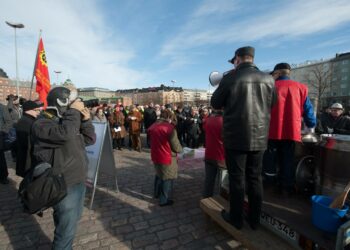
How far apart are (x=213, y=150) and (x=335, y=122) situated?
13.7ft

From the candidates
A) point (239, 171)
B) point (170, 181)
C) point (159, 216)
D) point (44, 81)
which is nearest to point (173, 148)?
point (170, 181)

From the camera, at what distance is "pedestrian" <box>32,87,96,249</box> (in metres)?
2.03

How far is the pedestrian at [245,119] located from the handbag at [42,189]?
173cm

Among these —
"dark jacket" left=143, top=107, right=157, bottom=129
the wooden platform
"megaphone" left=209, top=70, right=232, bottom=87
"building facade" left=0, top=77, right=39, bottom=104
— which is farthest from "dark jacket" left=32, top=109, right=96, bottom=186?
"building facade" left=0, top=77, right=39, bottom=104

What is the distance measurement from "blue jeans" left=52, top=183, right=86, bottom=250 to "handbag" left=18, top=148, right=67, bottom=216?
15 cm

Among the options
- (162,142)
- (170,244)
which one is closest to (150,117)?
(162,142)

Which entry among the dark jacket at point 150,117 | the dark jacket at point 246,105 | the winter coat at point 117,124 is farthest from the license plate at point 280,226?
the dark jacket at point 150,117

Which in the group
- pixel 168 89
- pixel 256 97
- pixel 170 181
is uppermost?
pixel 168 89

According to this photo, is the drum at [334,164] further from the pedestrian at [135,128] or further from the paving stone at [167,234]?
the pedestrian at [135,128]

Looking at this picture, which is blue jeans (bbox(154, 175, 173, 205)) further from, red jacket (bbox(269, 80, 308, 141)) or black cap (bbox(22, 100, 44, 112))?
black cap (bbox(22, 100, 44, 112))

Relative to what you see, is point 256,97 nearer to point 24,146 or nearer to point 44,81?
point 24,146

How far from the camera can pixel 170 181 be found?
13.9 feet

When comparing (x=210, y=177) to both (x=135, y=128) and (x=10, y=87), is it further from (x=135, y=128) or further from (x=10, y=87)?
(x=10, y=87)

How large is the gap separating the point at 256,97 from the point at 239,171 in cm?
80
